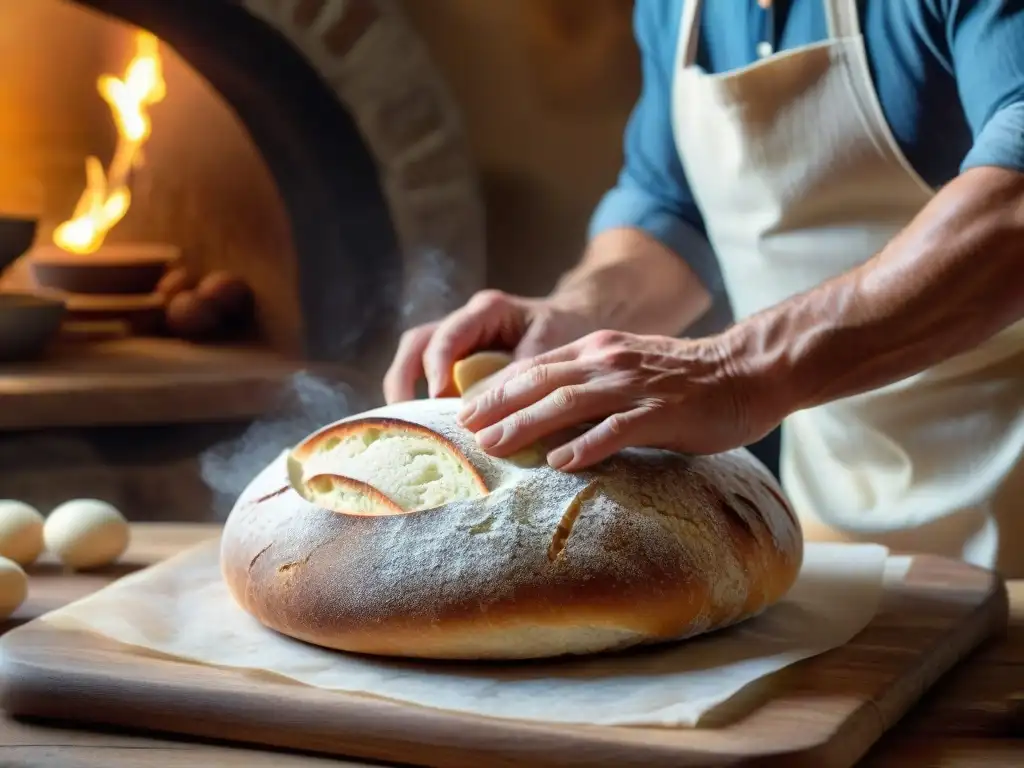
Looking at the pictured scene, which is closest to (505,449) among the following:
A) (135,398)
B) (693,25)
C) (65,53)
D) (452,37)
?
(693,25)

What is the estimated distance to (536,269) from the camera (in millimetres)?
2607

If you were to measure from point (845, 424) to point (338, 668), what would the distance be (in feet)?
2.35

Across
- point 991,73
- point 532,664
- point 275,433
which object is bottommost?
point 275,433

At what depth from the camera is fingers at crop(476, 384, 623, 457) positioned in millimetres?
974

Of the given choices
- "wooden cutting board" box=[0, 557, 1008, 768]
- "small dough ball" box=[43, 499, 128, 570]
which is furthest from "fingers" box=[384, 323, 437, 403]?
"wooden cutting board" box=[0, 557, 1008, 768]

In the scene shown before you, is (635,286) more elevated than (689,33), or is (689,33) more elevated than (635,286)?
(689,33)

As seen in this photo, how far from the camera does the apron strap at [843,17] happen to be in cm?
128

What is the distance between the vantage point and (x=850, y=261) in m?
1.37

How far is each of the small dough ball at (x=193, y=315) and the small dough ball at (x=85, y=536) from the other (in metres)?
1.61

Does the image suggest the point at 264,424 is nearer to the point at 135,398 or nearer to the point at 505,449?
the point at 135,398

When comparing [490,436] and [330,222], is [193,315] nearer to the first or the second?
[330,222]

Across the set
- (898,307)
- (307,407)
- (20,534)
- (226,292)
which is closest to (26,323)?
(226,292)

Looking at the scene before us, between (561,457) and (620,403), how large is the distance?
6cm

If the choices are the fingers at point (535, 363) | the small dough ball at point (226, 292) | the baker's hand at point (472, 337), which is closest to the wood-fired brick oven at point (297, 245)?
the small dough ball at point (226, 292)
